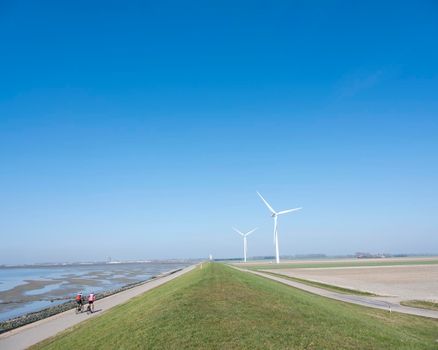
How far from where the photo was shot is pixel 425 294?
34.9 metres

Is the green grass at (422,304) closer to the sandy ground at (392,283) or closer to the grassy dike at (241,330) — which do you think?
the sandy ground at (392,283)

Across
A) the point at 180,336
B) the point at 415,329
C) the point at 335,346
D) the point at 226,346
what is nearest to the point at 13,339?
the point at 180,336

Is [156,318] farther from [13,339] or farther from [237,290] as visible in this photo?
[13,339]

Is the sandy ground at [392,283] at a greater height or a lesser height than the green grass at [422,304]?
greater

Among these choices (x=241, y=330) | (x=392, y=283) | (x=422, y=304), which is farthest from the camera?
(x=392, y=283)

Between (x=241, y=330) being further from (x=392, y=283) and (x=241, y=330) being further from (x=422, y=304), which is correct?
(x=392, y=283)

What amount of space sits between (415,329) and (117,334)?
1439 centimetres

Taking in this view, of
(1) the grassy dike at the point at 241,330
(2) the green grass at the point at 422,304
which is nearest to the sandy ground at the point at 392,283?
(2) the green grass at the point at 422,304

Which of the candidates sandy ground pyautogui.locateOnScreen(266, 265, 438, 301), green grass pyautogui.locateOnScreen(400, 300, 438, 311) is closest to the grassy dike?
green grass pyautogui.locateOnScreen(400, 300, 438, 311)

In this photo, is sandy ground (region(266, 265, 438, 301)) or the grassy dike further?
sandy ground (region(266, 265, 438, 301))

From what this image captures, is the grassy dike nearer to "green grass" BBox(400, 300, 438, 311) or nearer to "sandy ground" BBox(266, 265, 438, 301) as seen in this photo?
"green grass" BBox(400, 300, 438, 311)

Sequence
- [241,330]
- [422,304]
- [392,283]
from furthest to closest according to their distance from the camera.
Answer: [392,283], [422,304], [241,330]

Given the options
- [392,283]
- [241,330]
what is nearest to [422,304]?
[241,330]

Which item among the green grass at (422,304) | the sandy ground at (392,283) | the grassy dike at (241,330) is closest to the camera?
the grassy dike at (241,330)
